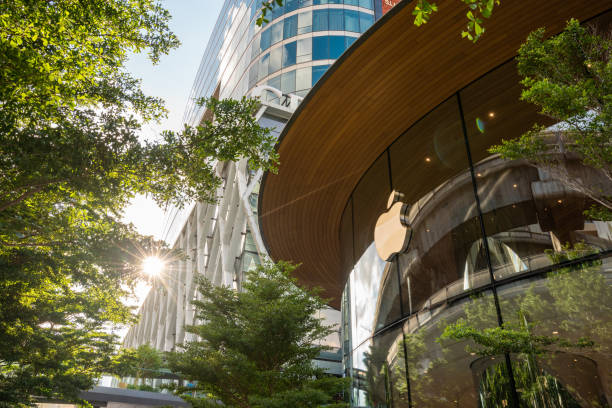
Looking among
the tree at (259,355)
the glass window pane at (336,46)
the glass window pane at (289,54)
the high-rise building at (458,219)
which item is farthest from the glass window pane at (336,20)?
the tree at (259,355)

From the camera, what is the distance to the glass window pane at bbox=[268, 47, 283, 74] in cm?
3112

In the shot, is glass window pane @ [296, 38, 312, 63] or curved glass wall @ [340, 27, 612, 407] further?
glass window pane @ [296, 38, 312, 63]

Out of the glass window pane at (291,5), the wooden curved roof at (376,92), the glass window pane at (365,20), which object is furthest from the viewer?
the glass window pane at (291,5)

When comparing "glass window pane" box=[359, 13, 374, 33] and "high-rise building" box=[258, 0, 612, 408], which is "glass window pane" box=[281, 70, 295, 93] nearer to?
"glass window pane" box=[359, 13, 374, 33]

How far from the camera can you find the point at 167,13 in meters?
8.32

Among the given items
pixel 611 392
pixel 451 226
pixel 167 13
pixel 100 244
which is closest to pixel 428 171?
pixel 451 226

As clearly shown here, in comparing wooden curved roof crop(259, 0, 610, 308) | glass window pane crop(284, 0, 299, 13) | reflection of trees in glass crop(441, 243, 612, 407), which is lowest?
reflection of trees in glass crop(441, 243, 612, 407)

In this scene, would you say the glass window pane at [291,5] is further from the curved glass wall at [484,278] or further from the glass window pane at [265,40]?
the curved glass wall at [484,278]

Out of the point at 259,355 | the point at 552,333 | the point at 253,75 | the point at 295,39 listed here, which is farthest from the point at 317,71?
the point at 552,333

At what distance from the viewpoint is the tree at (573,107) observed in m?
4.66

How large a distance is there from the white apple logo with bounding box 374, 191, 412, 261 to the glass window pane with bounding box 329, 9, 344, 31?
25.9 m

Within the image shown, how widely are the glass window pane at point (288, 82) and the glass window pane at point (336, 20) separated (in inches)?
201

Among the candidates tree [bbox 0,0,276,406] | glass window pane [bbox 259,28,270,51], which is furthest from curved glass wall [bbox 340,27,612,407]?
glass window pane [bbox 259,28,270,51]

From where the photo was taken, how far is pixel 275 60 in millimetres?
31391
